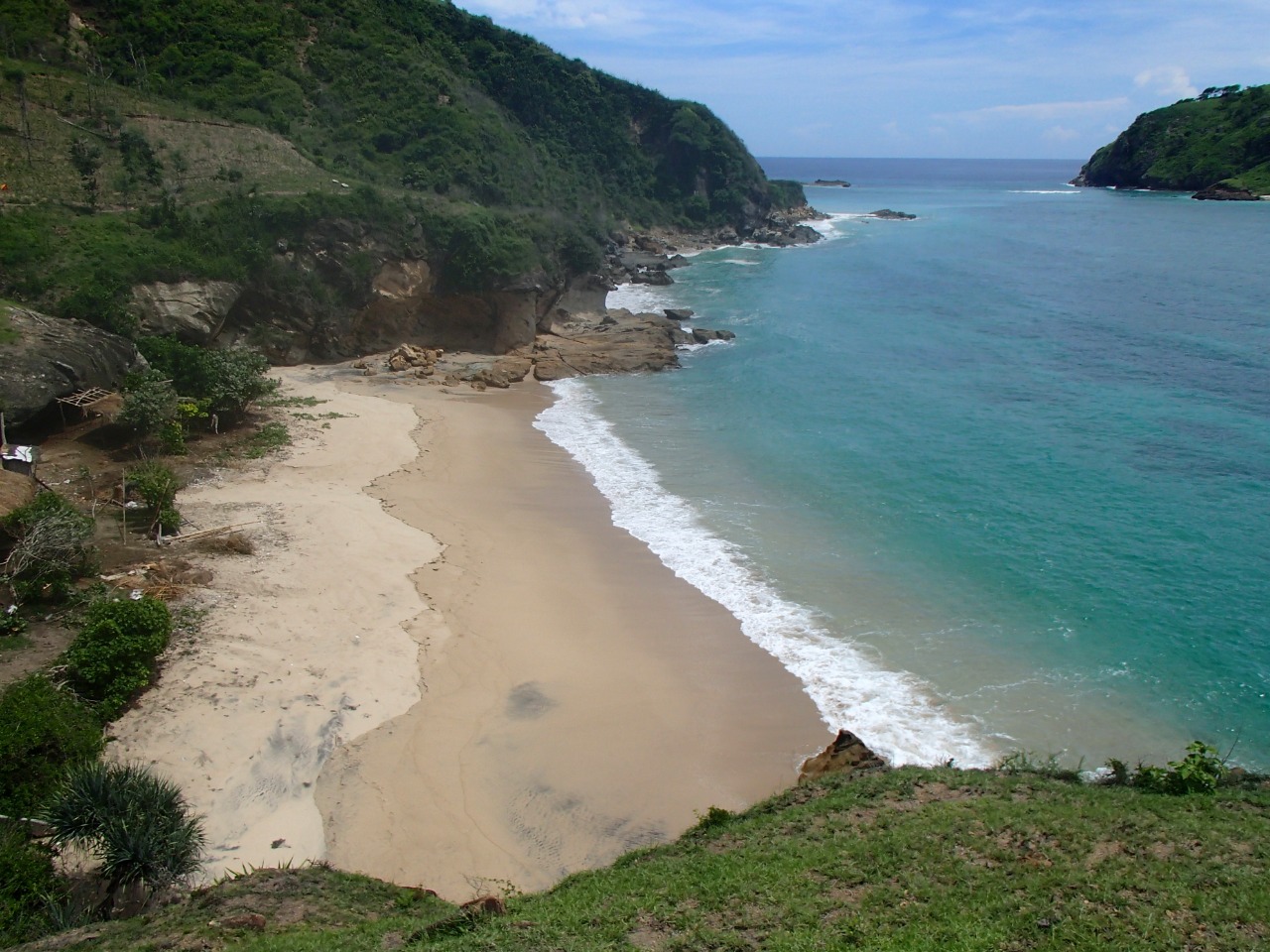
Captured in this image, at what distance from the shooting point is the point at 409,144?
56969mm

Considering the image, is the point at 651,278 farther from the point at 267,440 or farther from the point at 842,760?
the point at 842,760

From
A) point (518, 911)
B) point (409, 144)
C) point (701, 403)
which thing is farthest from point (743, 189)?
point (518, 911)

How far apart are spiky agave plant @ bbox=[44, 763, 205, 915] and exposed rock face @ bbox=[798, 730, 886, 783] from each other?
879 centimetres

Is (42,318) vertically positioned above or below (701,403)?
above

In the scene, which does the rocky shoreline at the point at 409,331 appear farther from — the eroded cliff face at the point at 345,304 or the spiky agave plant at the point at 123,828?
the spiky agave plant at the point at 123,828

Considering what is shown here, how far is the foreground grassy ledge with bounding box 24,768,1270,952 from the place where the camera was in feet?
29.1

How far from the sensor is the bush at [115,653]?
46.7 ft

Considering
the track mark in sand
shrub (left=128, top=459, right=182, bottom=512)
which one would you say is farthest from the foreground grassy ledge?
shrub (left=128, top=459, right=182, bottom=512)

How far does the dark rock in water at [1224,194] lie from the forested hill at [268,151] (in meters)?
80.9

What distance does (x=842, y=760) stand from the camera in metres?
13.9

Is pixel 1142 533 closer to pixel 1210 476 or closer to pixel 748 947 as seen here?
pixel 1210 476

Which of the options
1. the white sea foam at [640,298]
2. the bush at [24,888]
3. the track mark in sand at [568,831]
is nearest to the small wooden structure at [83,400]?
the bush at [24,888]

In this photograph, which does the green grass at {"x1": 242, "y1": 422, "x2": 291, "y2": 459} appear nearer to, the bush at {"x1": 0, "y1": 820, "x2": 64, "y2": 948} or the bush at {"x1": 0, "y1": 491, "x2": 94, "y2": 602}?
the bush at {"x1": 0, "y1": 491, "x2": 94, "y2": 602}

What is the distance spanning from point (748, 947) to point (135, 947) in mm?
6302
